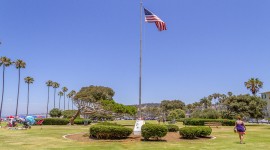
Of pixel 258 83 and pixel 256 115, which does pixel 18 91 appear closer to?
pixel 256 115

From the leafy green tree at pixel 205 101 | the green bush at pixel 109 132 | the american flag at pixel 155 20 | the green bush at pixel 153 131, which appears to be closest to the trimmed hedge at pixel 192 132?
the green bush at pixel 153 131

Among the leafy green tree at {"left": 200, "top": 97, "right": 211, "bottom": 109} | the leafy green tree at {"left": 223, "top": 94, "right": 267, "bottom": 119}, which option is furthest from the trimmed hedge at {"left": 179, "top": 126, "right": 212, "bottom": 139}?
the leafy green tree at {"left": 200, "top": 97, "right": 211, "bottom": 109}

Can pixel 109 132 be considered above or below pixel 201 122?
above

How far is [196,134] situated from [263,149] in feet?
19.0

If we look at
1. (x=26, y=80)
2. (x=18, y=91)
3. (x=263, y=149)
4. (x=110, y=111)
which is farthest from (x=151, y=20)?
(x=26, y=80)

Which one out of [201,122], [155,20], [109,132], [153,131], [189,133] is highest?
[155,20]

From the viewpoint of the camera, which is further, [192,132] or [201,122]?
[201,122]

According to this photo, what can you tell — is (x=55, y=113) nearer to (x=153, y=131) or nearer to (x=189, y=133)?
(x=189, y=133)

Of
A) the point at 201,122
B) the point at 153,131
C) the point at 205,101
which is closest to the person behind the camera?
the point at 153,131

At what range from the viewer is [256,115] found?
184 ft

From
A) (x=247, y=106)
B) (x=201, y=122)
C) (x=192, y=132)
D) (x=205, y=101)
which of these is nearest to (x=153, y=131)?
(x=192, y=132)

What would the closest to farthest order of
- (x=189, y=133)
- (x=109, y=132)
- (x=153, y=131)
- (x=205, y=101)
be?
(x=153, y=131) → (x=109, y=132) → (x=189, y=133) → (x=205, y=101)

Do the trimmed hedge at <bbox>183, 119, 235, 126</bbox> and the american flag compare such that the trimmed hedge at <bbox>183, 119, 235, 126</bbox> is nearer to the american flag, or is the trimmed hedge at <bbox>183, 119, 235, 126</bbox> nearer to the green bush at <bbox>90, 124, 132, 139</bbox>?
the american flag

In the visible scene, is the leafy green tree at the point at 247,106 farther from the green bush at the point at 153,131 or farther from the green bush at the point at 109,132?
the green bush at the point at 109,132
